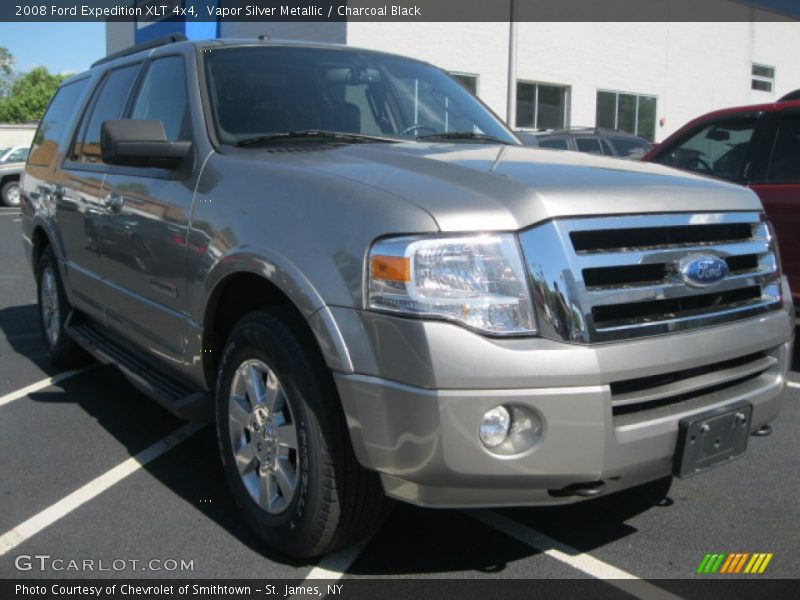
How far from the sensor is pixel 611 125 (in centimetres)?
2431

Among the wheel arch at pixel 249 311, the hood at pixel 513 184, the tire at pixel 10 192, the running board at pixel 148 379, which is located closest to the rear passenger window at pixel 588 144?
the running board at pixel 148 379

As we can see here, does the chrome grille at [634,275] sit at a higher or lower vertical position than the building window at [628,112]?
lower

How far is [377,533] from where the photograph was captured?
10.9 feet

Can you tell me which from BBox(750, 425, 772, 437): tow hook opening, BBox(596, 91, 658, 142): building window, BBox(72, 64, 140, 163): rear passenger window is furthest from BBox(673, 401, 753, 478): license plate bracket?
BBox(596, 91, 658, 142): building window

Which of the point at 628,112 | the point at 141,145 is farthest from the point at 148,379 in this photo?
the point at 628,112

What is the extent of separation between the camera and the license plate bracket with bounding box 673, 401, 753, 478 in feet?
8.77

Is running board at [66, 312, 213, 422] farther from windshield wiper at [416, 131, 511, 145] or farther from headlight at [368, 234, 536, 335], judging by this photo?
windshield wiper at [416, 131, 511, 145]

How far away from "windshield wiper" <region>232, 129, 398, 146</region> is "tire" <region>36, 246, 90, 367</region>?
248cm

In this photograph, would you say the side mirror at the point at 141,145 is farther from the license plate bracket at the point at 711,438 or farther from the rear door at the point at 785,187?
the rear door at the point at 785,187

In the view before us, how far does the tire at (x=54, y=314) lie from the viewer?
547cm

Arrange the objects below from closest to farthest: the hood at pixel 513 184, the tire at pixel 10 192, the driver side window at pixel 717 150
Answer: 1. the hood at pixel 513 184
2. the driver side window at pixel 717 150
3. the tire at pixel 10 192

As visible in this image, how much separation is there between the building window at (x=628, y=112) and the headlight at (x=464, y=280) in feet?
73.7

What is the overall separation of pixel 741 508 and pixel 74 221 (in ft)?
12.7

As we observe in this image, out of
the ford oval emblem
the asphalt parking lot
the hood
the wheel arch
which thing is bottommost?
the asphalt parking lot
